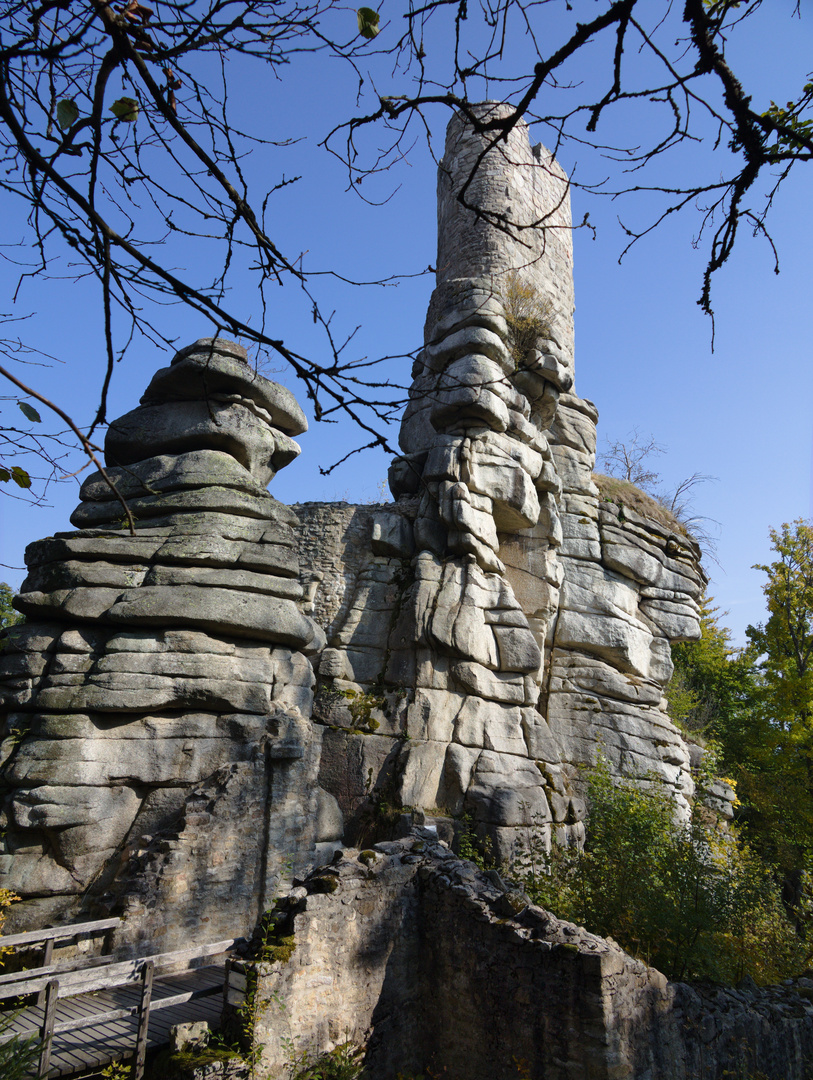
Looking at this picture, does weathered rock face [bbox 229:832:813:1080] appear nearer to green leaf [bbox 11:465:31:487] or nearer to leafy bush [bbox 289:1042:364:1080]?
leafy bush [bbox 289:1042:364:1080]

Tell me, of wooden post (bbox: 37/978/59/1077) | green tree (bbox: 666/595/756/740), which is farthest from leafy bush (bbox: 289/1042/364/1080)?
green tree (bbox: 666/595/756/740)

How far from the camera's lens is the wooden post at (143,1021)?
17.6 ft

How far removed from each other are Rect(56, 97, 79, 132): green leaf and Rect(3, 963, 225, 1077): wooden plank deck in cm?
601

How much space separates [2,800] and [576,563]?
1256 centimetres

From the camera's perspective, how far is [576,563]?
16578mm

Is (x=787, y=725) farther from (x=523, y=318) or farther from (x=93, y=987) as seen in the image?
(x=93, y=987)

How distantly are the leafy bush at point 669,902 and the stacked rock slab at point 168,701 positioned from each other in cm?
362

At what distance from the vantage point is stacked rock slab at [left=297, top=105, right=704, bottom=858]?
1197cm

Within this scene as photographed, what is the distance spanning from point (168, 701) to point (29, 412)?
285 inches


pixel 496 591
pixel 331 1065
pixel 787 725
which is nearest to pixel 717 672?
pixel 787 725

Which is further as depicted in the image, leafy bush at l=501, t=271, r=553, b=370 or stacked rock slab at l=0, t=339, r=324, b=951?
leafy bush at l=501, t=271, r=553, b=370

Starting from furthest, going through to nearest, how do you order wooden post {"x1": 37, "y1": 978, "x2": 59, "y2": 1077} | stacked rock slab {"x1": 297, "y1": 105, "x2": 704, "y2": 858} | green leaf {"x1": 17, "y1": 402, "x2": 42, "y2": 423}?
stacked rock slab {"x1": 297, "y1": 105, "x2": 704, "y2": 858} < wooden post {"x1": 37, "y1": 978, "x2": 59, "y2": 1077} < green leaf {"x1": 17, "y1": 402, "x2": 42, "y2": 423}

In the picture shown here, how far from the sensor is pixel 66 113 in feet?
8.67

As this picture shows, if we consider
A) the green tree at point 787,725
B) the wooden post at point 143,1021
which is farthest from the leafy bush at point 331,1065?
the green tree at point 787,725
